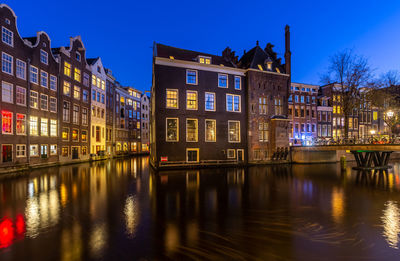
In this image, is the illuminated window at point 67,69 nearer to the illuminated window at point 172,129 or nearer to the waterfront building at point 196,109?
the waterfront building at point 196,109

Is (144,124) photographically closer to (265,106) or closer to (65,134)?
(65,134)

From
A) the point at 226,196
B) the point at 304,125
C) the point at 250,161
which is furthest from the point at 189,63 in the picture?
the point at 304,125

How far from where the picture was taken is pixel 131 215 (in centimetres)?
1030

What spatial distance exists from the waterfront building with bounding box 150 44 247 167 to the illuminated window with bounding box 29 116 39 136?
1715cm

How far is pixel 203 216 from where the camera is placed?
10.2m

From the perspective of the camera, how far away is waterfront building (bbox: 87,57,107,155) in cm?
4369

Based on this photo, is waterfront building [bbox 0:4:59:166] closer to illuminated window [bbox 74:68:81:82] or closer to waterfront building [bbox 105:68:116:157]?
illuminated window [bbox 74:68:81:82]

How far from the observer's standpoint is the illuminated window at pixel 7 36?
2577 cm

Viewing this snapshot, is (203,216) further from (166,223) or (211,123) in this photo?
(211,123)

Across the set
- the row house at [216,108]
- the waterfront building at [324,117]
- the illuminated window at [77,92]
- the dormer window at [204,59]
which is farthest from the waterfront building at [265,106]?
the illuminated window at [77,92]

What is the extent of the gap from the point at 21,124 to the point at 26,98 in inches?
147

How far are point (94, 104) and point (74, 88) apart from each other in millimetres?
6349

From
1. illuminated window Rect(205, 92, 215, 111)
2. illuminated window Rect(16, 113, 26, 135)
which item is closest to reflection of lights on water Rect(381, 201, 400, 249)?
illuminated window Rect(205, 92, 215, 111)

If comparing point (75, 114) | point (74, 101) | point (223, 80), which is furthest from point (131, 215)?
point (74, 101)
